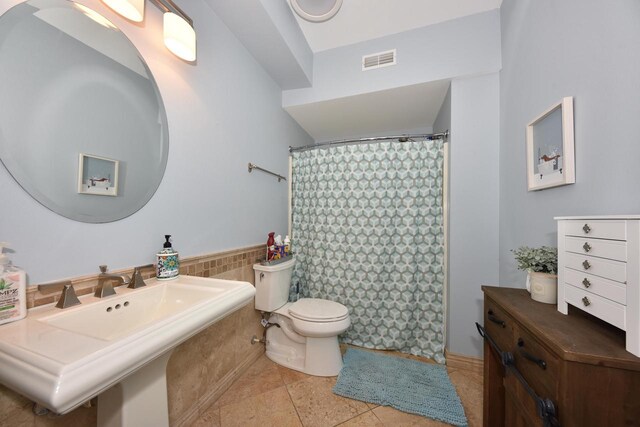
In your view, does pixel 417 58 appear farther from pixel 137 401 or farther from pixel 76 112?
pixel 137 401

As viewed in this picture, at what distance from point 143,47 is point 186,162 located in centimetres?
53

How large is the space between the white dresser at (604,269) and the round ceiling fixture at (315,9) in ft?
5.29

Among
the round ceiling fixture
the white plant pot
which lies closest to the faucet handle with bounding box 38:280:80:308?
the white plant pot

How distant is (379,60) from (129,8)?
5.42 feet

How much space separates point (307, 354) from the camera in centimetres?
166

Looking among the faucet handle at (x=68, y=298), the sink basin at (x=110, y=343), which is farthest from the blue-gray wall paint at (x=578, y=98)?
the faucet handle at (x=68, y=298)

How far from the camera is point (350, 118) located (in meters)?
2.48

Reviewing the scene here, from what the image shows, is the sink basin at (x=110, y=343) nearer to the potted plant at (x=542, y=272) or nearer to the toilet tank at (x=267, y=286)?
the toilet tank at (x=267, y=286)

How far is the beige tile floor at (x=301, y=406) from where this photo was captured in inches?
50.3

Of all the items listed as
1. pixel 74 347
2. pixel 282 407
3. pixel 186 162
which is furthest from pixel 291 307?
pixel 74 347

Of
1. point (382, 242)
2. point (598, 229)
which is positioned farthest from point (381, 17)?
point (598, 229)

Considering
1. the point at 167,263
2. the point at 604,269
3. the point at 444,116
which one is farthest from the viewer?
the point at 444,116

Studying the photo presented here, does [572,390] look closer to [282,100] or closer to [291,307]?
[291,307]

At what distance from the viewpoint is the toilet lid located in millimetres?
1601
